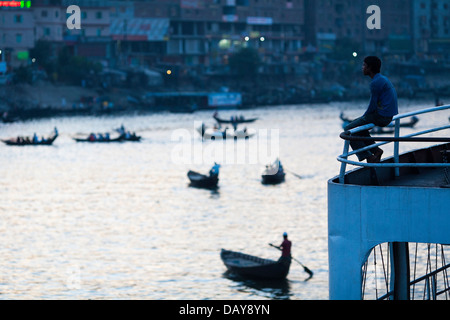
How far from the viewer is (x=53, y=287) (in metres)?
30.0

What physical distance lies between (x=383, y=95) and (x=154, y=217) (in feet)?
130

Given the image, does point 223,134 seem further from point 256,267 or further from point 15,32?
point 256,267

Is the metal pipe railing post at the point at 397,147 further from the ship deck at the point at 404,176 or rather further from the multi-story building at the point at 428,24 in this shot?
the multi-story building at the point at 428,24

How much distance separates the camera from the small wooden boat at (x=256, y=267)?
29.4 metres

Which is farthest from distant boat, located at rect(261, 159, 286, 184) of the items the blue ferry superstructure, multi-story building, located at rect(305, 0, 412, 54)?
multi-story building, located at rect(305, 0, 412, 54)

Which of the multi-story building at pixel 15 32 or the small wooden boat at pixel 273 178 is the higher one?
the multi-story building at pixel 15 32

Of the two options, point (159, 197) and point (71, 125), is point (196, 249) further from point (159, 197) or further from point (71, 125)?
point (71, 125)

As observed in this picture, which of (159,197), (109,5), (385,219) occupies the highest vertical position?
(109,5)

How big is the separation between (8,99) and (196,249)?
82.6 meters

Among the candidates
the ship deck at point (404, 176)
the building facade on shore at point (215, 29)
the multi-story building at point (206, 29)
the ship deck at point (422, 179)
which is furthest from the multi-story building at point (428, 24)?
the ship deck at point (422, 179)

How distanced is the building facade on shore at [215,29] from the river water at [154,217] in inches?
1119

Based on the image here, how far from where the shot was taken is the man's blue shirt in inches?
275

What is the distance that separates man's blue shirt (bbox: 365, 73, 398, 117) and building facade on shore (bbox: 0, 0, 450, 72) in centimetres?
10987

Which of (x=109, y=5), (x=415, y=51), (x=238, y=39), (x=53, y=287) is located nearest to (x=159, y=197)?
(x=53, y=287)
